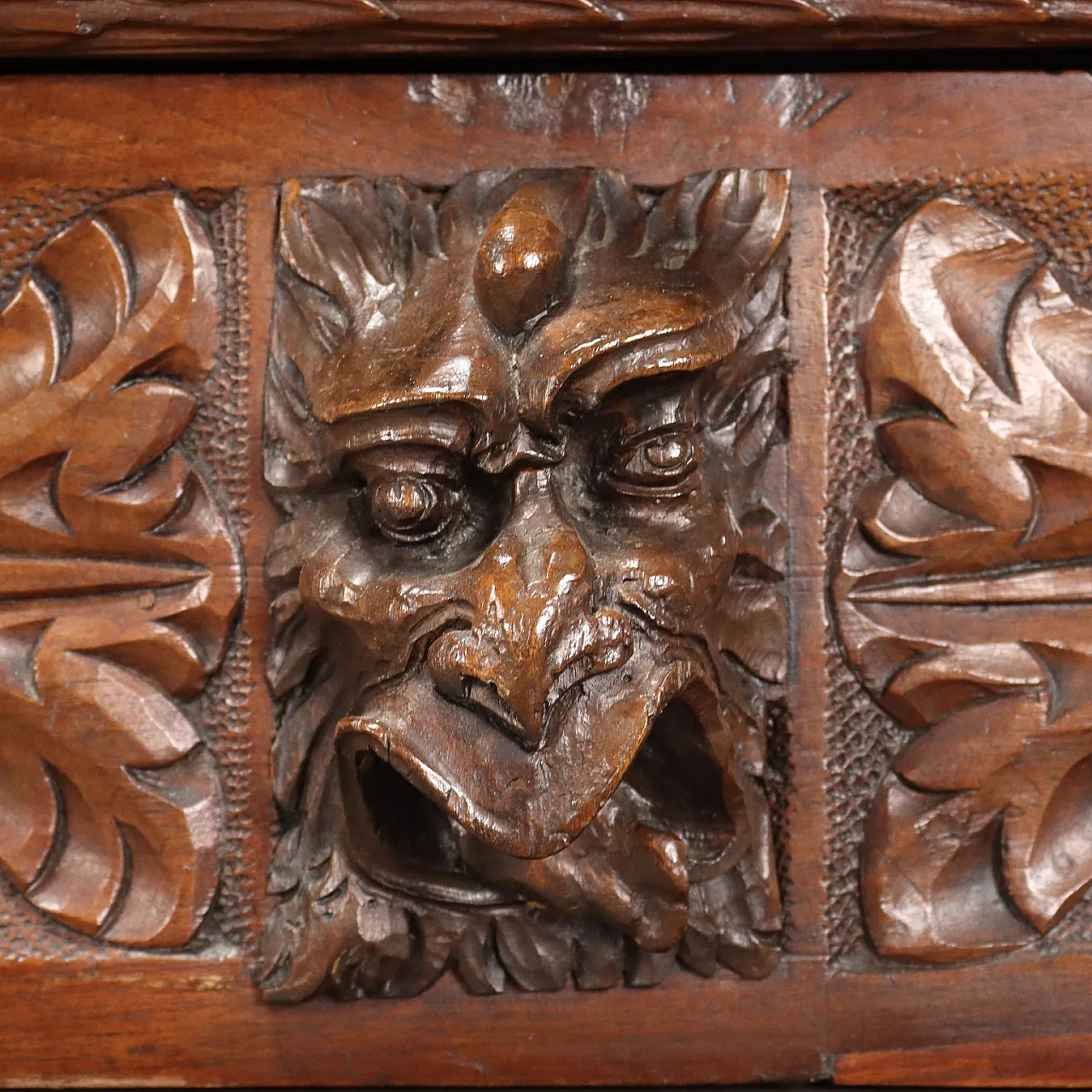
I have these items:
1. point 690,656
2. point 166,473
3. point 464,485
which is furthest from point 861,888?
point 166,473

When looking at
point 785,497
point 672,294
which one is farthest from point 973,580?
point 672,294

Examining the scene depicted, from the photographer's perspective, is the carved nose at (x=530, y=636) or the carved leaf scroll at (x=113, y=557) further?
the carved leaf scroll at (x=113, y=557)

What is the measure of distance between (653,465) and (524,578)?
10cm

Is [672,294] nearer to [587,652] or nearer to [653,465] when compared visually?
[653,465]

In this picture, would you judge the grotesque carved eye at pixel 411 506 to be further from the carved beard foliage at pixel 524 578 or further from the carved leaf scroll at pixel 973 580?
the carved leaf scroll at pixel 973 580

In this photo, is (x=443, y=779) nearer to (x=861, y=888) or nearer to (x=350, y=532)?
(x=350, y=532)

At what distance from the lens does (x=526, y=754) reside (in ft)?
2.21

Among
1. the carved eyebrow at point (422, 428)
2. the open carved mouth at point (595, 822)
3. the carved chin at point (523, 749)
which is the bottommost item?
the open carved mouth at point (595, 822)

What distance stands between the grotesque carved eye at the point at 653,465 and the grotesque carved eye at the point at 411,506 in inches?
3.3

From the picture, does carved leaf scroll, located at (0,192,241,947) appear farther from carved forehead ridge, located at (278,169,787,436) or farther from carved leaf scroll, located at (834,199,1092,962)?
carved leaf scroll, located at (834,199,1092,962)

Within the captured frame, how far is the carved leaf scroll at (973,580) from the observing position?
2.55 ft

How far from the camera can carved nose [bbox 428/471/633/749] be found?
66cm

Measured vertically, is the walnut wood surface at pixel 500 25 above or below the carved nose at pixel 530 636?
above

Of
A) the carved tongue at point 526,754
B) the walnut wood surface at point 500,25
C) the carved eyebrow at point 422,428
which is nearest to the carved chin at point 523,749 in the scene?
the carved tongue at point 526,754
